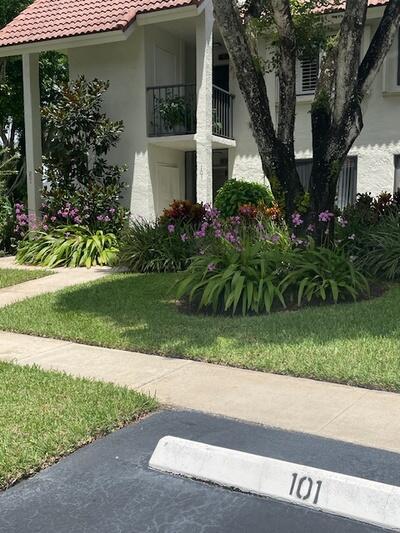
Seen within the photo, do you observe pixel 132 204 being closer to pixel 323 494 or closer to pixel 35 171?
pixel 35 171

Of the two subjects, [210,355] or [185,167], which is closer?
[210,355]

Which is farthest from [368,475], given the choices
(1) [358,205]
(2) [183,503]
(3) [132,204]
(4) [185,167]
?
(4) [185,167]

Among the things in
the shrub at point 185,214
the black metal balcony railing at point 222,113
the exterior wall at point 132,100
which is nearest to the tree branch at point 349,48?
the shrub at point 185,214

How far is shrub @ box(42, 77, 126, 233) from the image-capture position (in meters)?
13.1

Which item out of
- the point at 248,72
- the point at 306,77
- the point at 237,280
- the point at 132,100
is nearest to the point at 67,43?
the point at 132,100

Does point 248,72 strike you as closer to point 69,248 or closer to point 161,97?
point 69,248

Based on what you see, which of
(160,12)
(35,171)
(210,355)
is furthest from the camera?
(35,171)

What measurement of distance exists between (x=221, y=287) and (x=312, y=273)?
1290 millimetres

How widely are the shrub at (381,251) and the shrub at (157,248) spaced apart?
293 cm

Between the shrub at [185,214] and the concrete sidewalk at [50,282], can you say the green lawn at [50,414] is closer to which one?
the concrete sidewalk at [50,282]

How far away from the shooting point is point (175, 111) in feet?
45.5

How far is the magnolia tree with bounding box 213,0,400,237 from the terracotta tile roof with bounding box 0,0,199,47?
4.87 meters

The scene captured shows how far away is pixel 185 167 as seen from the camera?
1616 cm

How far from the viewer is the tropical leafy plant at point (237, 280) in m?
7.52
